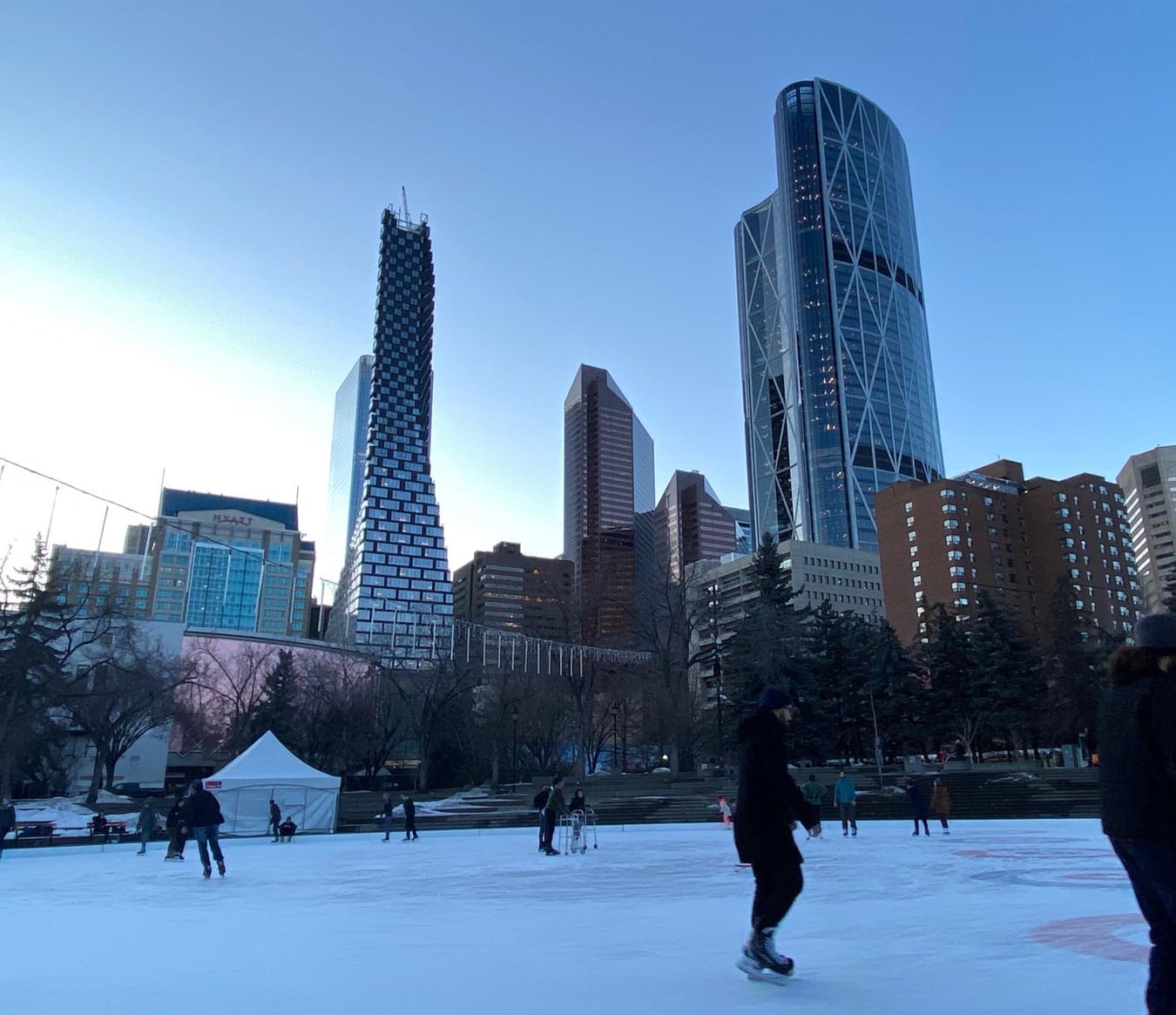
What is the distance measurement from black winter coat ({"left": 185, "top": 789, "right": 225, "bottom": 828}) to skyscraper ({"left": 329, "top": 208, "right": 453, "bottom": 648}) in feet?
254

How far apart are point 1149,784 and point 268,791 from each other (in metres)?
26.8

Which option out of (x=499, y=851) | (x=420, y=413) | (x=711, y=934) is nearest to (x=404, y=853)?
(x=499, y=851)

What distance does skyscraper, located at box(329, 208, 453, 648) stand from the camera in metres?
108

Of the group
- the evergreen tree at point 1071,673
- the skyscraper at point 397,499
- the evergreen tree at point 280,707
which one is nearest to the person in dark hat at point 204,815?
the evergreen tree at point 280,707

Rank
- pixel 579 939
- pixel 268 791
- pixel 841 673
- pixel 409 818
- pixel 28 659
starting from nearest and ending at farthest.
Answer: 1. pixel 579 939
2. pixel 409 818
3. pixel 268 791
4. pixel 28 659
5. pixel 841 673

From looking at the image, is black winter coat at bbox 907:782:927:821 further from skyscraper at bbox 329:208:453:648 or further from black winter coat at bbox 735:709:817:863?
skyscraper at bbox 329:208:453:648

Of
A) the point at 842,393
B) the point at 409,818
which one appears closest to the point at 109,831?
the point at 409,818

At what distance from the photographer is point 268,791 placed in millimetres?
26203

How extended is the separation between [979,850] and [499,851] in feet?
33.0

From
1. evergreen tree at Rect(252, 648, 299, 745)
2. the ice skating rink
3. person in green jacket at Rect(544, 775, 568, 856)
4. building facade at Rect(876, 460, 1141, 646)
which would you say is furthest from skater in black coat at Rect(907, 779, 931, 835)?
building facade at Rect(876, 460, 1141, 646)

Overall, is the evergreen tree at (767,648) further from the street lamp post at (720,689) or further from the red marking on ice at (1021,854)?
the red marking on ice at (1021,854)

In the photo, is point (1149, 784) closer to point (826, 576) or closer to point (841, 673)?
point (841, 673)

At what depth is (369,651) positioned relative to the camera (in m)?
58.5

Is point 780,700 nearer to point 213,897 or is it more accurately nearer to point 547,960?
point 547,960
